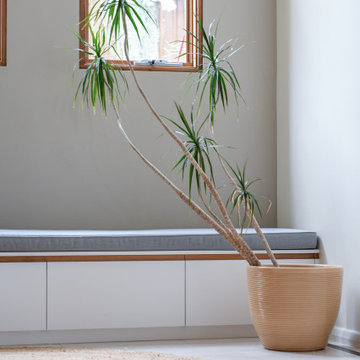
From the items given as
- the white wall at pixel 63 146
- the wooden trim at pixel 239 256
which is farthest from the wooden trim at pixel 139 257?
the white wall at pixel 63 146

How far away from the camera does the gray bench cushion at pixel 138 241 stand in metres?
3.85

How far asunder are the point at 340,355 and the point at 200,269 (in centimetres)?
94

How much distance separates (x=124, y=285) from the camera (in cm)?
395

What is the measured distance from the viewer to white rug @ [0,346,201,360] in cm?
338

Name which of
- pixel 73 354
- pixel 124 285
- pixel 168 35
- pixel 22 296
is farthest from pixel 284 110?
pixel 73 354

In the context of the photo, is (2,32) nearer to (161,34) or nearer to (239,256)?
(161,34)

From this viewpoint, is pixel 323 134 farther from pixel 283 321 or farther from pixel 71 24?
pixel 71 24

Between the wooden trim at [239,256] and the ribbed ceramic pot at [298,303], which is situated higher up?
the wooden trim at [239,256]

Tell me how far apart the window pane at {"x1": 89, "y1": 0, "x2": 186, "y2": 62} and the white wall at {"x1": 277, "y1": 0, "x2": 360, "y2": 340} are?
28.9 inches

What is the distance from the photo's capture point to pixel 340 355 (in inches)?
137

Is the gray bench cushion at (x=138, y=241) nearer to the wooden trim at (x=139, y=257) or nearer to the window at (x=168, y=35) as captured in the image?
the wooden trim at (x=139, y=257)

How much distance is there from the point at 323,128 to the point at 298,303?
3.98 feet

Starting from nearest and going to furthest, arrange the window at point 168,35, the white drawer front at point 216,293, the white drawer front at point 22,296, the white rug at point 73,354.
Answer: the white rug at point 73,354 < the white drawer front at point 22,296 < the white drawer front at point 216,293 < the window at point 168,35

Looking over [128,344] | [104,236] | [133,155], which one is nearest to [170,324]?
[128,344]
